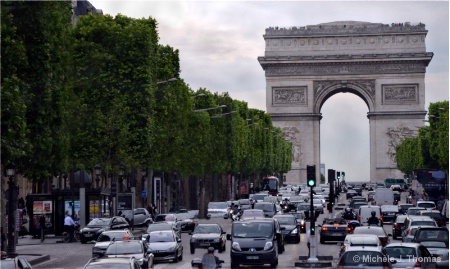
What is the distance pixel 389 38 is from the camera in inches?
7092

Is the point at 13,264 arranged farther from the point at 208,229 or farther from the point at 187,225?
the point at 187,225

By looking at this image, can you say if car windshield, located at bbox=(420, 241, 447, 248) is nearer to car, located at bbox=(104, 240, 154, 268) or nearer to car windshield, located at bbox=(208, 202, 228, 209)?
car, located at bbox=(104, 240, 154, 268)

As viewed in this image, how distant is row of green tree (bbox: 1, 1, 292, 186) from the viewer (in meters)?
50.4

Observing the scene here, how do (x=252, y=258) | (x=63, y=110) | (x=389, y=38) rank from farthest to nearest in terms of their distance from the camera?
(x=389, y=38), (x=63, y=110), (x=252, y=258)

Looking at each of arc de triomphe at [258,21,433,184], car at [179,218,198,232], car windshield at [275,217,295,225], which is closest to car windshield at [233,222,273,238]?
car windshield at [275,217,295,225]

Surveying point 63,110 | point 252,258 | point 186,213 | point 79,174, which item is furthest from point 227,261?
point 186,213

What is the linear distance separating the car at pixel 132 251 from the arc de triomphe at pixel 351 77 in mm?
135571

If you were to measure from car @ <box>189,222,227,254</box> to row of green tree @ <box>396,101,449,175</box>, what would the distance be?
134 ft

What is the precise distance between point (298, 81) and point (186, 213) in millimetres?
103187

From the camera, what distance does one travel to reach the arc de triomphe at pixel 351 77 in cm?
17925

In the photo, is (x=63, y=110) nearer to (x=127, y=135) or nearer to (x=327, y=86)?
(x=127, y=135)

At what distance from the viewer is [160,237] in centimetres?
5200

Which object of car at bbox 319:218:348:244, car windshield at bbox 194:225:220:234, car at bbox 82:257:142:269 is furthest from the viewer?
car at bbox 319:218:348:244

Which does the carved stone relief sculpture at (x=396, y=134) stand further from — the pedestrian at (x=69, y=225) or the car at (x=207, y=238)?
the car at (x=207, y=238)
